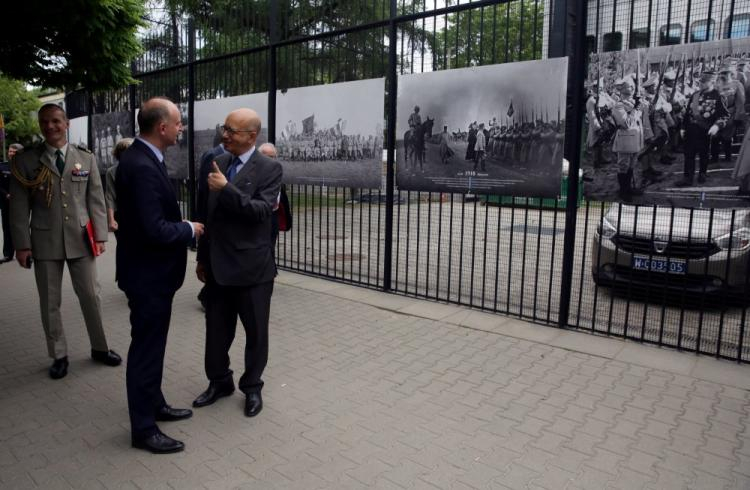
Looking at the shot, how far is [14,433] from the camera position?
3.49 metres

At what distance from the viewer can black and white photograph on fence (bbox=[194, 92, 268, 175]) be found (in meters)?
8.33

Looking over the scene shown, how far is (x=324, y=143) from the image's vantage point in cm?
754

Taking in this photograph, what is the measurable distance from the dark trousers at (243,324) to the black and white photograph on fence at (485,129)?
119 inches

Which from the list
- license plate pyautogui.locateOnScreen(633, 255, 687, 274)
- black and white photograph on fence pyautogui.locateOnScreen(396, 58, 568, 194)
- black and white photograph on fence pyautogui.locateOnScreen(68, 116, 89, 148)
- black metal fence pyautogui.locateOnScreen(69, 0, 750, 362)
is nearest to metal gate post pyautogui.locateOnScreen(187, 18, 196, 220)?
black metal fence pyautogui.locateOnScreen(69, 0, 750, 362)

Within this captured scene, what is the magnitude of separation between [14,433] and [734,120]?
5462 millimetres

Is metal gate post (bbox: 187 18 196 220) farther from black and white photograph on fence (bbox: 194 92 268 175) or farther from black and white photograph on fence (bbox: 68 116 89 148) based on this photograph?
black and white photograph on fence (bbox: 68 116 89 148)

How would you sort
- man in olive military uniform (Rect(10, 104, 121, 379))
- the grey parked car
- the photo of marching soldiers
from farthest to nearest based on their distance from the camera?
1. the grey parked car
2. the photo of marching soldiers
3. man in olive military uniform (Rect(10, 104, 121, 379))

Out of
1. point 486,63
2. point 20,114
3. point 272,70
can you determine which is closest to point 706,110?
point 486,63

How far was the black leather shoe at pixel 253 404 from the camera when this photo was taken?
12.3 feet

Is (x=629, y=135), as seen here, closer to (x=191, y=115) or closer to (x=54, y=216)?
(x=54, y=216)

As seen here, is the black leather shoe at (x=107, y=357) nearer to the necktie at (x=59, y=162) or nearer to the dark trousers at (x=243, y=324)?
the dark trousers at (x=243, y=324)

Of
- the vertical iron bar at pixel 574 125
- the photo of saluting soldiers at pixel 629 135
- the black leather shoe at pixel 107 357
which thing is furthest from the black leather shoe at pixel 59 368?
the photo of saluting soldiers at pixel 629 135

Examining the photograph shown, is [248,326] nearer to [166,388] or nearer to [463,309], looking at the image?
[166,388]

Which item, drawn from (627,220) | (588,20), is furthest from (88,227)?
(627,220)
